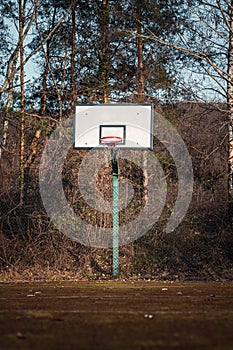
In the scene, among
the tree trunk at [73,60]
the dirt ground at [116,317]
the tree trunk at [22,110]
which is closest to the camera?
the dirt ground at [116,317]

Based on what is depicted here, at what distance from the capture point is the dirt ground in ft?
15.0

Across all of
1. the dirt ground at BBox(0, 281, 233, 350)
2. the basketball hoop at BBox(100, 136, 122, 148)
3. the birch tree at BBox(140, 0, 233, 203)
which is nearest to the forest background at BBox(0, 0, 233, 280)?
the birch tree at BBox(140, 0, 233, 203)

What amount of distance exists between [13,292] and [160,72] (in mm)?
7750

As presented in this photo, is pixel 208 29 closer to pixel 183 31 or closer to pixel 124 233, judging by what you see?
pixel 183 31

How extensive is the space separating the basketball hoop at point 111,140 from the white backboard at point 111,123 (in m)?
0.06

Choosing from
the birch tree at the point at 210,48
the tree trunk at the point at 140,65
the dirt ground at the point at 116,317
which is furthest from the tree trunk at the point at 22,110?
the dirt ground at the point at 116,317

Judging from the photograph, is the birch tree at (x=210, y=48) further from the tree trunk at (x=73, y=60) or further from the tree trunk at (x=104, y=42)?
the tree trunk at (x=73, y=60)

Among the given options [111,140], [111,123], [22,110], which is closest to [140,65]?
[22,110]

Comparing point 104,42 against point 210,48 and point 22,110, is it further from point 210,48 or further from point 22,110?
point 210,48

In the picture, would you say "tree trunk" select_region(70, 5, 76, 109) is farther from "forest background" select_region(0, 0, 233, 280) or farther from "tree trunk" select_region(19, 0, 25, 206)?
"tree trunk" select_region(19, 0, 25, 206)

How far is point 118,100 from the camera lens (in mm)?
15477

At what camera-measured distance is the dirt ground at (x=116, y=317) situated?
4570mm

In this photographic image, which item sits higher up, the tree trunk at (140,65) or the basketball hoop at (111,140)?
the tree trunk at (140,65)

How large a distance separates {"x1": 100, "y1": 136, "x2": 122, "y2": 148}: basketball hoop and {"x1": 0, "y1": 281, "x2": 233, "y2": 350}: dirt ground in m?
2.88
